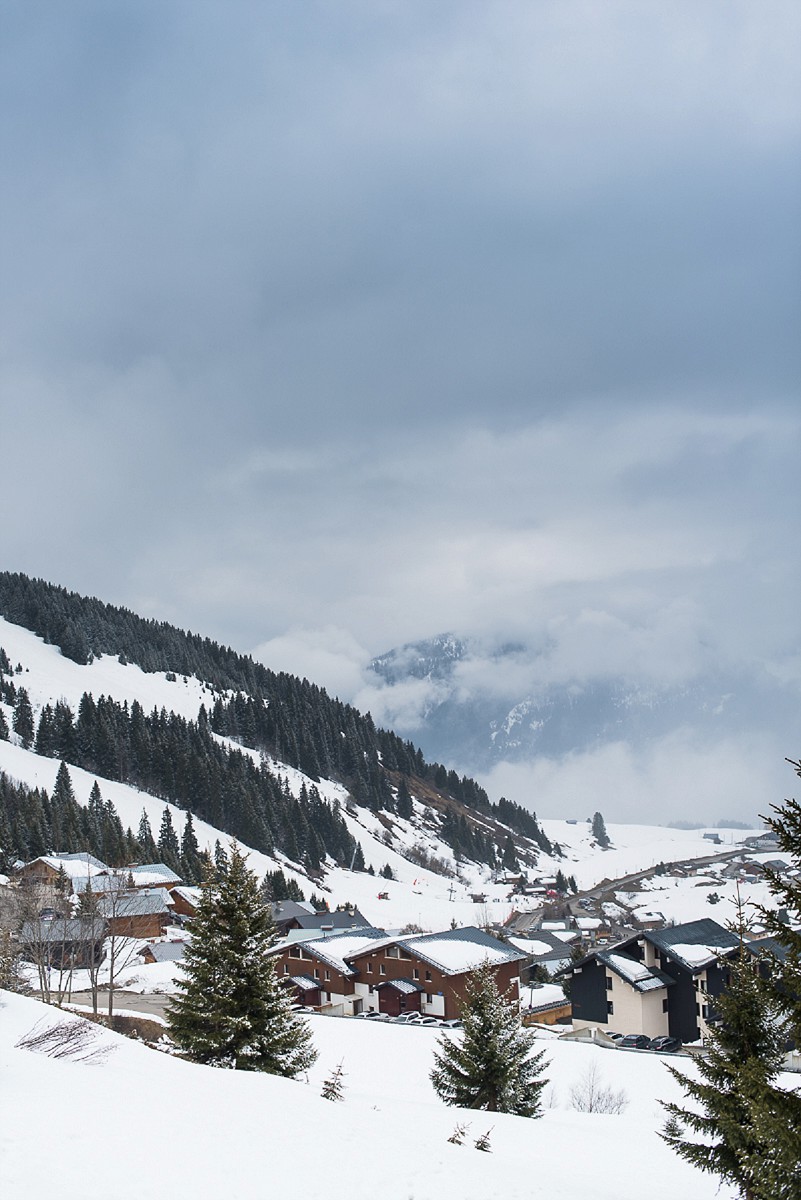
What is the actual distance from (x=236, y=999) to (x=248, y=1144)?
11.9 meters

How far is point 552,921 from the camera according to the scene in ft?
394

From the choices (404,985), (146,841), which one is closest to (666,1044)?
(404,985)

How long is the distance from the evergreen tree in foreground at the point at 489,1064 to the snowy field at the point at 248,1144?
120cm

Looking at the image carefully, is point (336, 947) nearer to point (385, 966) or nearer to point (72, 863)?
point (385, 966)

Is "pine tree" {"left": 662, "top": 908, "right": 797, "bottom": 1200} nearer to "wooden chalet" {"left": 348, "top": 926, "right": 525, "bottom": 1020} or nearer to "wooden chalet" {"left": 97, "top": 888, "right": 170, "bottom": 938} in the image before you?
"wooden chalet" {"left": 348, "top": 926, "right": 525, "bottom": 1020}

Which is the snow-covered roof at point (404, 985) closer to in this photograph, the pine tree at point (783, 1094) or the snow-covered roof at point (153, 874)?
the snow-covered roof at point (153, 874)

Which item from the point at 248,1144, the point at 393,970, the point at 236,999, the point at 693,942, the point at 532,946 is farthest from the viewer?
the point at 532,946

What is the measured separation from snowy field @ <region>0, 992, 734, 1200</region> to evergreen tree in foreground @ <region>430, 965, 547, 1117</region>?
1202 mm

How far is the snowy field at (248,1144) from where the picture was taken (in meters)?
13.5

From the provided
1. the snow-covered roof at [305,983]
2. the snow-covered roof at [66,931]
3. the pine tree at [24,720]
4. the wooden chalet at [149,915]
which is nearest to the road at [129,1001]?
the snow-covered roof at [66,931]

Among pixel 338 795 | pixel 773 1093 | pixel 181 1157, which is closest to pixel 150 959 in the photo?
pixel 181 1157

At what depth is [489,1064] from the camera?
A: 27047 mm

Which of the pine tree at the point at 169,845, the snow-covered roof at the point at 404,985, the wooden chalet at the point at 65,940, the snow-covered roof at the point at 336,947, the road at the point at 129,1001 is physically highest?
the pine tree at the point at 169,845

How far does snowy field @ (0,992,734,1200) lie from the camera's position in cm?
1352
